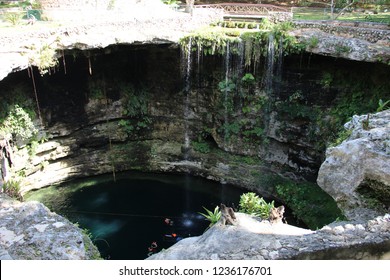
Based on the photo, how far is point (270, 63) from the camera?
15906 mm

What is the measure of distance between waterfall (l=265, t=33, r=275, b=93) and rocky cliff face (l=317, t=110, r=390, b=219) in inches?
250

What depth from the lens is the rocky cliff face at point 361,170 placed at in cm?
886

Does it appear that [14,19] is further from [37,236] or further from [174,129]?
[37,236]

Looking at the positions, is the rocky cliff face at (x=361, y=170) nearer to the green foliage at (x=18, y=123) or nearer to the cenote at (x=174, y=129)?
the cenote at (x=174, y=129)

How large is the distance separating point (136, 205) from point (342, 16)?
42.8 feet

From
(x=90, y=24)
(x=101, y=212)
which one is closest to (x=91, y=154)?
(x=101, y=212)

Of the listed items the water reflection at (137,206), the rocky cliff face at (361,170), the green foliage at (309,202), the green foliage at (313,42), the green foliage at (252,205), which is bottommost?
the water reflection at (137,206)

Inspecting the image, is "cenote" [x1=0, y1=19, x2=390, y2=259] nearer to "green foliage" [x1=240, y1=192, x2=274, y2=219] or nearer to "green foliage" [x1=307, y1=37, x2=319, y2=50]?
"green foliage" [x1=307, y1=37, x2=319, y2=50]

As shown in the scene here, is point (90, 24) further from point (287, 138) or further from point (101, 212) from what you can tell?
point (287, 138)

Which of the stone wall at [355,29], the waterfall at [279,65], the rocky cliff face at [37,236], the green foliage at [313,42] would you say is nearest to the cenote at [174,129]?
the waterfall at [279,65]

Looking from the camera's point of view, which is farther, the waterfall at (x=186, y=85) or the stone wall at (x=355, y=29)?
the waterfall at (x=186, y=85)

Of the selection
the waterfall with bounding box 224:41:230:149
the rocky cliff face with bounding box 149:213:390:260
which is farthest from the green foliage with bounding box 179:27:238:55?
the rocky cliff face with bounding box 149:213:390:260

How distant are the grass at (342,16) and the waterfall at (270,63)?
3.24 m

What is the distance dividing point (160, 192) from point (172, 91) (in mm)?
5123
